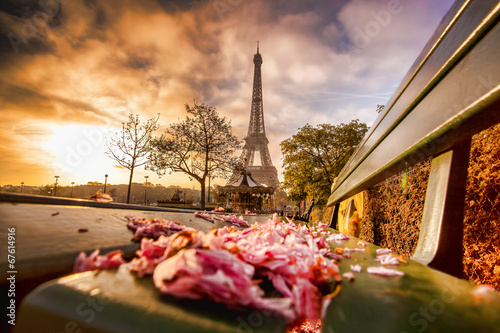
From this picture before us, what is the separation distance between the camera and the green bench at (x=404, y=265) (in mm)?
517

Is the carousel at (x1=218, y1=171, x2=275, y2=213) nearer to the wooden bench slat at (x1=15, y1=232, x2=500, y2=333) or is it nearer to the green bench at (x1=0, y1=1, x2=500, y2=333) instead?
the green bench at (x1=0, y1=1, x2=500, y2=333)

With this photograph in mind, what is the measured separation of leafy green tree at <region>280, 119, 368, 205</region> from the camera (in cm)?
1684

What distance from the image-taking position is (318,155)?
17906 millimetres

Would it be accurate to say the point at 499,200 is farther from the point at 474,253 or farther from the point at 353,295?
the point at 353,295

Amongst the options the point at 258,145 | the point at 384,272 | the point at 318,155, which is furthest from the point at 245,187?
the point at 258,145

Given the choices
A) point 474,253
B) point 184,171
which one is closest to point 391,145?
point 474,253

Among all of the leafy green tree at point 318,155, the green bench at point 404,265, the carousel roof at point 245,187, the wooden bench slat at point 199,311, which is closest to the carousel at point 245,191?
the carousel roof at point 245,187

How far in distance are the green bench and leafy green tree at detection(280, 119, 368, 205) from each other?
1594 centimetres

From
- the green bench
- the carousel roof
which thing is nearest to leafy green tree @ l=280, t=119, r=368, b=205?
the carousel roof

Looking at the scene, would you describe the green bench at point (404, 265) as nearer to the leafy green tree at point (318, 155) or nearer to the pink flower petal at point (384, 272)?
the pink flower petal at point (384, 272)

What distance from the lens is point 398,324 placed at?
1.79 ft

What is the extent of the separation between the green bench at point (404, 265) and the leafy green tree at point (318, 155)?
15.9 metres

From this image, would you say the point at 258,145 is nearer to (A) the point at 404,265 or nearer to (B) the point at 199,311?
(A) the point at 404,265

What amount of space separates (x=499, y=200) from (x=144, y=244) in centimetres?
303
